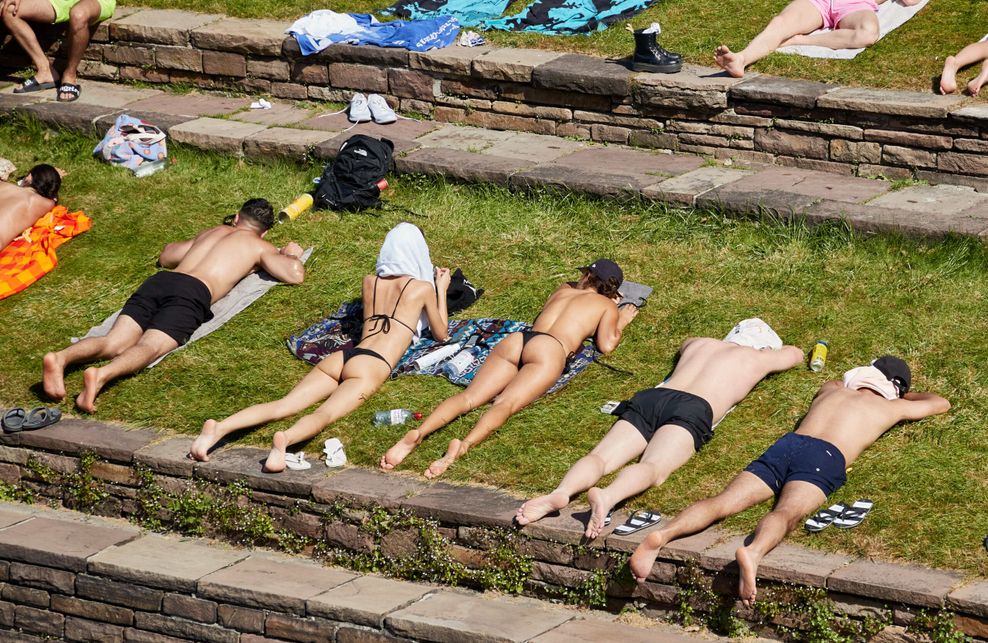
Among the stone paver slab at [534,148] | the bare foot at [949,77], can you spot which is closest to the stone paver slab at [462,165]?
the stone paver slab at [534,148]

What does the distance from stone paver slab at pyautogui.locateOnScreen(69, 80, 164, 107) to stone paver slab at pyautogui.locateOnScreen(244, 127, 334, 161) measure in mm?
1783

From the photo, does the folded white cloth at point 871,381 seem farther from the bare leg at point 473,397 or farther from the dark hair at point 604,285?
the bare leg at point 473,397

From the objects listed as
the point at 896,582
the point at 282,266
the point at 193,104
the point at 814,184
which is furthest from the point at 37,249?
the point at 896,582

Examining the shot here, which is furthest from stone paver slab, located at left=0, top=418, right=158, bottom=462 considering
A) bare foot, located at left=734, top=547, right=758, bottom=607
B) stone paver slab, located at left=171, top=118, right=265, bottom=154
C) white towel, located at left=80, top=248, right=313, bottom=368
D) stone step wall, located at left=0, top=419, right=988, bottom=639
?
bare foot, located at left=734, top=547, right=758, bottom=607

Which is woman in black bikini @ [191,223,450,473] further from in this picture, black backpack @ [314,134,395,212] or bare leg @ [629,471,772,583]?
bare leg @ [629,471,772,583]

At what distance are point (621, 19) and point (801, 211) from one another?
3.53 m

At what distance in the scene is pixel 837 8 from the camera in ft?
36.1

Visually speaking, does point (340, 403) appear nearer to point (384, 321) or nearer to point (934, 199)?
point (384, 321)

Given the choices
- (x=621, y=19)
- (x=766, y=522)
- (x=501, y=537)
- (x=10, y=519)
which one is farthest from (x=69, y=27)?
(x=766, y=522)

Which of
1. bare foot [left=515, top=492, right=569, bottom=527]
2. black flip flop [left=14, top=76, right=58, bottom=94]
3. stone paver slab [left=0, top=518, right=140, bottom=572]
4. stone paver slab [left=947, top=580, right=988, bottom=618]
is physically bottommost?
stone paver slab [left=0, top=518, right=140, bottom=572]

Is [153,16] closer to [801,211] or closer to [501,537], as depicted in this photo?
[801,211]

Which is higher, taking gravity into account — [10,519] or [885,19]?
[885,19]

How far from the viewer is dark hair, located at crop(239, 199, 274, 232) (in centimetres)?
979

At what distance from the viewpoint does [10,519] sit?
26.9 feet
